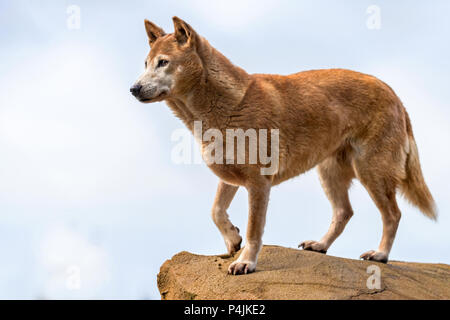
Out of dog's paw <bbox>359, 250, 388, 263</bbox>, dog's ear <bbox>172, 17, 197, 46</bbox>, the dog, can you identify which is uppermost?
dog's ear <bbox>172, 17, 197, 46</bbox>

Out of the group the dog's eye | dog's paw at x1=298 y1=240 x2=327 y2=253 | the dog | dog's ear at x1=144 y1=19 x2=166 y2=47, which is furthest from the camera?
dog's paw at x1=298 y1=240 x2=327 y2=253

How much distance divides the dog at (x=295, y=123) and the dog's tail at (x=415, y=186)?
1cm

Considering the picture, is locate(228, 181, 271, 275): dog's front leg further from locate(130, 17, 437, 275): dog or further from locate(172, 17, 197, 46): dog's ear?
locate(172, 17, 197, 46): dog's ear

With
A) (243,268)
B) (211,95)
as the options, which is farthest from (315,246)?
(211,95)

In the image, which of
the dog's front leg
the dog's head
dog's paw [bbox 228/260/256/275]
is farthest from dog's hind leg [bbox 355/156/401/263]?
the dog's head

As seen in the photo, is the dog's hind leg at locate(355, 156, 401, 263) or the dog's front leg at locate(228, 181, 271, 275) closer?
the dog's front leg at locate(228, 181, 271, 275)

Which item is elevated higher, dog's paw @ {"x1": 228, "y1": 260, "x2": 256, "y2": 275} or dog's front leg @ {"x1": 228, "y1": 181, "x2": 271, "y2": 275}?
dog's front leg @ {"x1": 228, "y1": 181, "x2": 271, "y2": 275}

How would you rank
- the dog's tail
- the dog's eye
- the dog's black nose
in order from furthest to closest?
the dog's tail, the dog's eye, the dog's black nose

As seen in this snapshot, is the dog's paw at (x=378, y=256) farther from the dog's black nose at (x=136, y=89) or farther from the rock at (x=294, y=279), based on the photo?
the dog's black nose at (x=136, y=89)

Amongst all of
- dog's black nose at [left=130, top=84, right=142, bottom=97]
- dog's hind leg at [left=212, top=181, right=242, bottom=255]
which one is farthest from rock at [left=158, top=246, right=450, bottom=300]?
dog's black nose at [left=130, top=84, right=142, bottom=97]

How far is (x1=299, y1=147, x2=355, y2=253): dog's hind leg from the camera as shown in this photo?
689 centimetres
